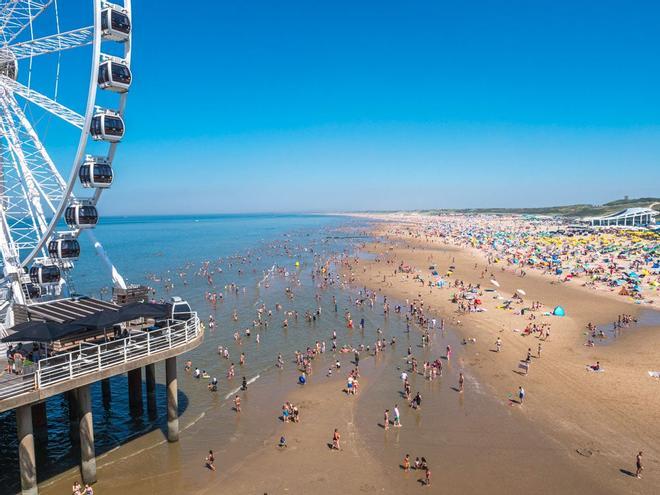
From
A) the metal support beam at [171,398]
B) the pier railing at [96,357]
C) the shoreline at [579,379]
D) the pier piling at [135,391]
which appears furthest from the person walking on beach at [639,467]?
the pier piling at [135,391]

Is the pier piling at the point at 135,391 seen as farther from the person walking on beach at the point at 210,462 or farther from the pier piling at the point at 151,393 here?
the person walking on beach at the point at 210,462

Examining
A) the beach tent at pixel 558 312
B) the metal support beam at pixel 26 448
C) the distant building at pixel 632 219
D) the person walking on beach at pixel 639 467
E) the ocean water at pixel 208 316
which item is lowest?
the ocean water at pixel 208 316

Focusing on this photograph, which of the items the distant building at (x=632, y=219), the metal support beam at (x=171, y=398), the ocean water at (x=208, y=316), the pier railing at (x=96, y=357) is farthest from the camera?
the distant building at (x=632, y=219)

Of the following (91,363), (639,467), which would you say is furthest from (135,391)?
(639,467)

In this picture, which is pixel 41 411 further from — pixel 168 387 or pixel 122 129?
pixel 122 129

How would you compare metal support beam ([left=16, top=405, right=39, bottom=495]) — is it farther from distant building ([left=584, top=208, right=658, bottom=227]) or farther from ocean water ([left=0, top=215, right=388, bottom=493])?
distant building ([left=584, top=208, right=658, bottom=227])

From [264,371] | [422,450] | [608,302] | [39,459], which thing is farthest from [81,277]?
[608,302]

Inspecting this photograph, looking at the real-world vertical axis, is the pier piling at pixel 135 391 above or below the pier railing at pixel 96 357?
below
